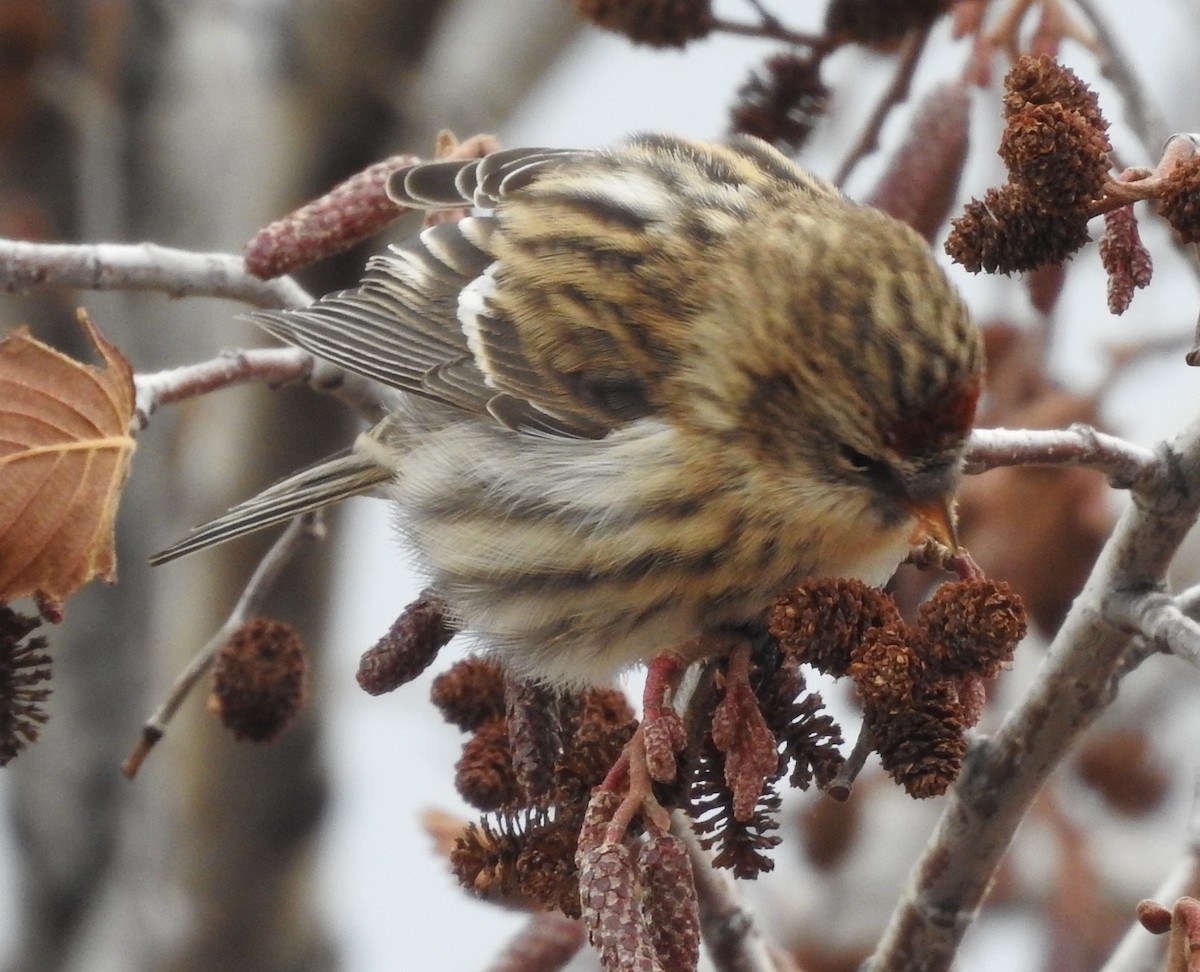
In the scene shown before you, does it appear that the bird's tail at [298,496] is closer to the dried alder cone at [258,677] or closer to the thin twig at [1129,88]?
the dried alder cone at [258,677]

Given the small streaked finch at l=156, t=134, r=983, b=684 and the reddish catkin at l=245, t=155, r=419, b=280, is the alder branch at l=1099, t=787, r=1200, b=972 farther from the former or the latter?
the reddish catkin at l=245, t=155, r=419, b=280

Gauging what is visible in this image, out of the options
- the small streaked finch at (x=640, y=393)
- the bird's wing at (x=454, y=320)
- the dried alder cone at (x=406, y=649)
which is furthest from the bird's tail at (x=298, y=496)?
the dried alder cone at (x=406, y=649)

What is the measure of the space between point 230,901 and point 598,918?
86.4 inches

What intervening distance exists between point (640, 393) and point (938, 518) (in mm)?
377

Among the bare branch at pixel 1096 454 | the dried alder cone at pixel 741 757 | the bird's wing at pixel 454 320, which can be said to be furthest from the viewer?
the bird's wing at pixel 454 320

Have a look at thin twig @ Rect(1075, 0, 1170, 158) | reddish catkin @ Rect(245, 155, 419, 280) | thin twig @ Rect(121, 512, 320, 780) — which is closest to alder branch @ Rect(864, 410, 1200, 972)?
thin twig @ Rect(1075, 0, 1170, 158)

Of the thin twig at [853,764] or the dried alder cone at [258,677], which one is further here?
the dried alder cone at [258,677]

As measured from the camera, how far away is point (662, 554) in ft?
6.00

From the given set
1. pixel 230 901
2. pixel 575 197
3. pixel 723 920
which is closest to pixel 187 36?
pixel 230 901

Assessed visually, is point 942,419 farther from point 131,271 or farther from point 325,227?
point 131,271

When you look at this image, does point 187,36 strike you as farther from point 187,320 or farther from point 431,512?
point 431,512

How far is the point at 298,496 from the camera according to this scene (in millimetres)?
2027

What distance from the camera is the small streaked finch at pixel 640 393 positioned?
1.72 meters

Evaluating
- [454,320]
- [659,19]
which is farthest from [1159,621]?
[659,19]
